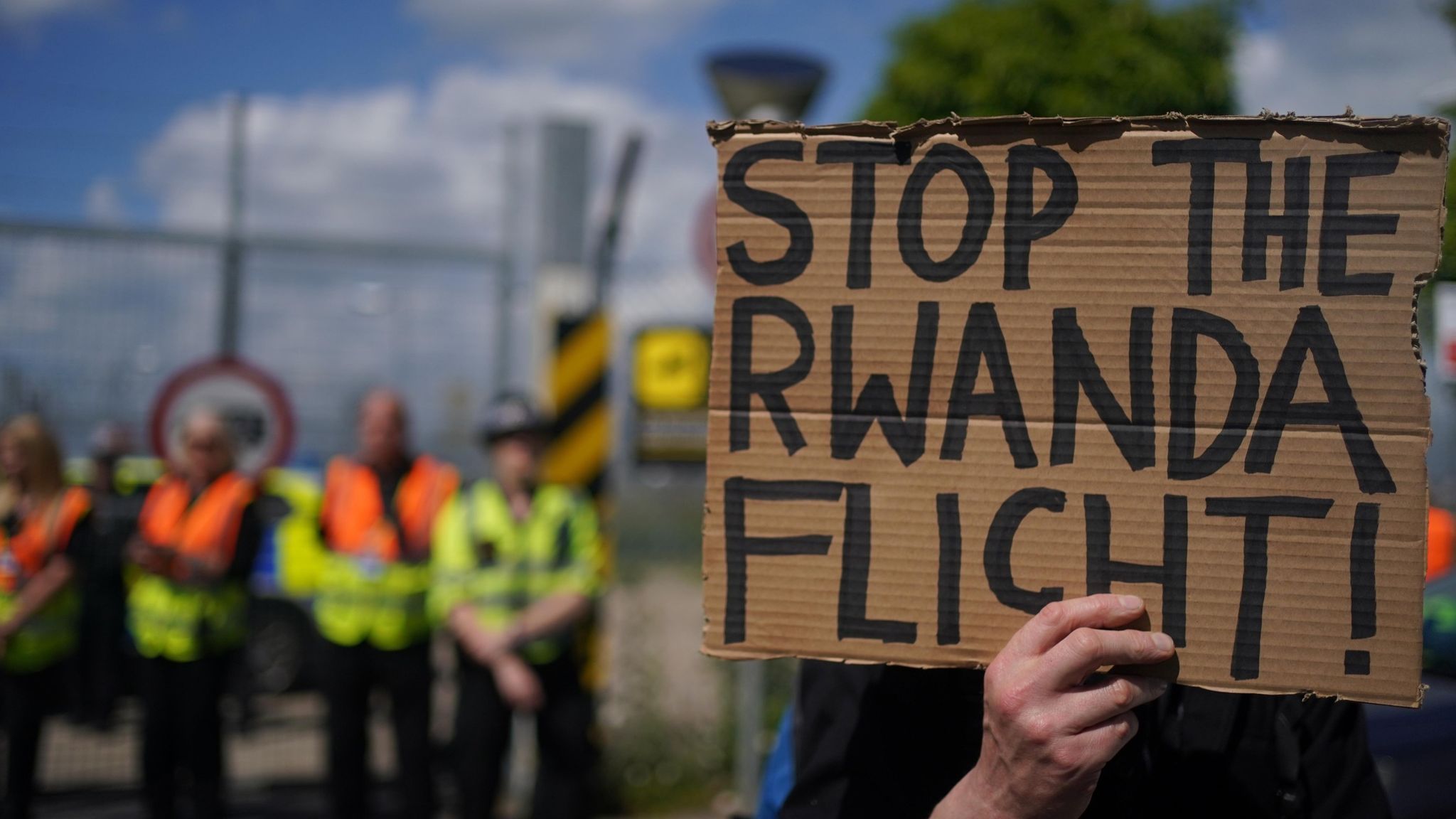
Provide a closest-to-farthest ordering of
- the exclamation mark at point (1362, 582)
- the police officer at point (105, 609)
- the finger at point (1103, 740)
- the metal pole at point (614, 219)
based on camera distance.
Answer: the finger at point (1103, 740) → the exclamation mark at point (1362, 582) → the metal pole at point (614, 219) → the police officer at point (105, 609)

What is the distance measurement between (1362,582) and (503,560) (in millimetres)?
4009

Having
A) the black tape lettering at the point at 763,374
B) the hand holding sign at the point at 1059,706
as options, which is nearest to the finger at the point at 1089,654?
the hand holding sign at the point at 1059,706

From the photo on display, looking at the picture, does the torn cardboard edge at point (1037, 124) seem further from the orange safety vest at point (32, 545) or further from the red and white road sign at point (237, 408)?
the red and white road sign at point (237, 408)

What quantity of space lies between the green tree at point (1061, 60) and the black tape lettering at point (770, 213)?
207 inches

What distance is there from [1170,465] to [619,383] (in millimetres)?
5255

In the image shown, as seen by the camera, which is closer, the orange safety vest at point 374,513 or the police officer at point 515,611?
the police officer at point 515,611

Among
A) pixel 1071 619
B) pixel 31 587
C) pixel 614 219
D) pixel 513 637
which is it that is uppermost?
pixel 614 219

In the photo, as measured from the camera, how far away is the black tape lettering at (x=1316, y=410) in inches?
61.2

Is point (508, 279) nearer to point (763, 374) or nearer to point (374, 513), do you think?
point (374, 513)

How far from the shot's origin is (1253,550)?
158cm

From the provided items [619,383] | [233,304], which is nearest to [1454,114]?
[619,383]

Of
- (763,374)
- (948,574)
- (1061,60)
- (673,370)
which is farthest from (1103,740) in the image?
(1061,60)

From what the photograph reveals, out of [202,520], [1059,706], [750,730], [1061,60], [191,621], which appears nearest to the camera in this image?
[1059,706]

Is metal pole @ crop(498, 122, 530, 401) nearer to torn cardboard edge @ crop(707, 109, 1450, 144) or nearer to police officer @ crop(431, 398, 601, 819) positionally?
police officer @ crop(431, 398, 601, 819)
